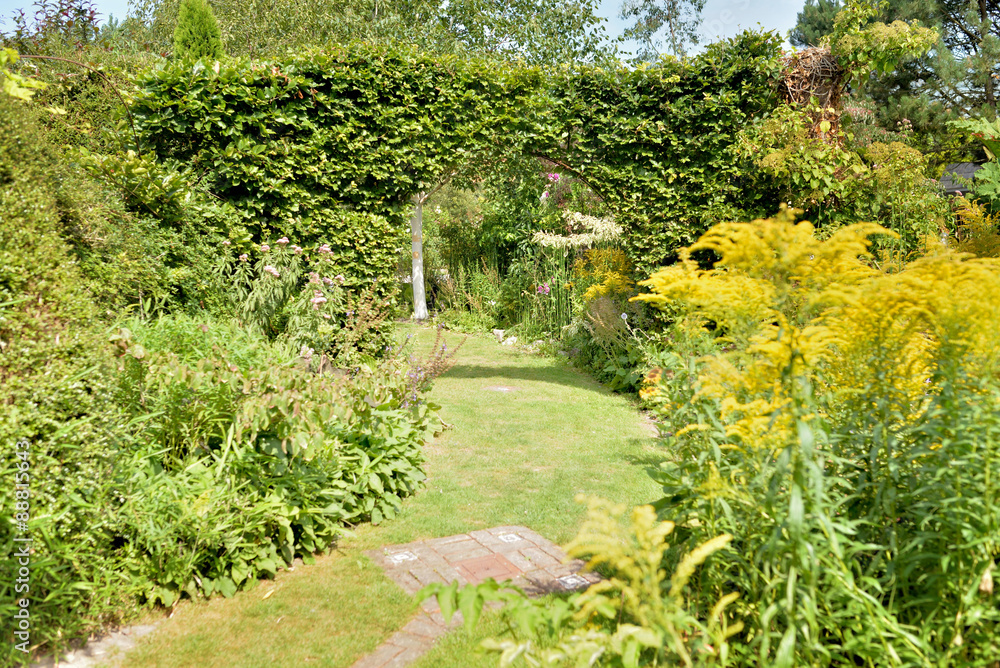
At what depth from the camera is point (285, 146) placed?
6.94 metres

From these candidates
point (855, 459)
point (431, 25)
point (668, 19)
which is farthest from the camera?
point (668, 19)

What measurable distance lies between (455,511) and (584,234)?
7.43m

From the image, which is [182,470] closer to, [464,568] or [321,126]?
[464,568]

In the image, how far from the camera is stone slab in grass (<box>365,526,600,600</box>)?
323 cm

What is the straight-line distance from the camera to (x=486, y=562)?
347 centimetres

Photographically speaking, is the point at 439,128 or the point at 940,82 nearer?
the point at 439,128

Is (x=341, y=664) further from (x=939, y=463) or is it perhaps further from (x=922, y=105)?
(x=922, y=105)

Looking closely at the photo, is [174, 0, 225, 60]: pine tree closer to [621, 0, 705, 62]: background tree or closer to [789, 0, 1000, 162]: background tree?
[789, 0, 1000, 162]: background tree

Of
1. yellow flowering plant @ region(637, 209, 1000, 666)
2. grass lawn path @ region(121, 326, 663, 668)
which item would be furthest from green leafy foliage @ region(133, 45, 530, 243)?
yellow flowering plant @ region(637, 209, 1000, 666)

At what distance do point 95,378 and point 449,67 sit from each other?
18.7ft

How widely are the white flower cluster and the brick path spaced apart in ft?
22.4

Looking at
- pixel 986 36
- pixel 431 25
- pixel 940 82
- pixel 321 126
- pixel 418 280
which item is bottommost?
pixel 418 280

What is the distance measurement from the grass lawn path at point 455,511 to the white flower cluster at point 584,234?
2.97m

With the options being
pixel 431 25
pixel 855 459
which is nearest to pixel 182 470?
pixel 855 459
